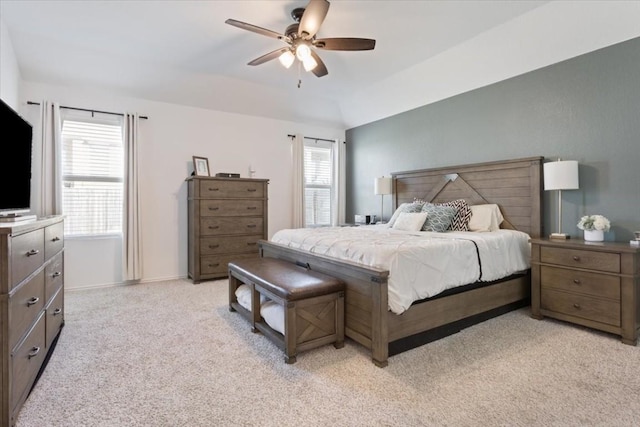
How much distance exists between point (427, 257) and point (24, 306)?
249cm

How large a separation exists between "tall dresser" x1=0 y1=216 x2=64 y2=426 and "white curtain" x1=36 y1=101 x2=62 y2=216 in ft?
6.33

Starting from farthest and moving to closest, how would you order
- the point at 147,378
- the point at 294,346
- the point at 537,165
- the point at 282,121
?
1. the point at 282,121
2. the point at 537,165
3. the point at 294,346
4. the point at 147,378

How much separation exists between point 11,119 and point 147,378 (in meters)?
1.88

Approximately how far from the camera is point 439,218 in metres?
3.68

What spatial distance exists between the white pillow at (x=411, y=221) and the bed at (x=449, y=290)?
80cm

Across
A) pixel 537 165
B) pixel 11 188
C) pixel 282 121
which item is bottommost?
pixel 11 188

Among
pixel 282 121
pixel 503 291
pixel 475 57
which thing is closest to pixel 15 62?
pixel 282 121

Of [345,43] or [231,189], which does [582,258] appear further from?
[231,189]

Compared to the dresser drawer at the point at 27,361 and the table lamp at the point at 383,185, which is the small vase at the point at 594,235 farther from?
the dresser drawer at the point at 27,361

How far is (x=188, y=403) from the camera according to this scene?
5.69ft

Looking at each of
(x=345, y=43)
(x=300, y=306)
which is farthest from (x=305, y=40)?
(x=300, y=306)

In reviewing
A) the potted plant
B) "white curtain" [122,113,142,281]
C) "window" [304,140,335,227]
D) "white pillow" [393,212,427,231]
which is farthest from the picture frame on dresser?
the potted plant

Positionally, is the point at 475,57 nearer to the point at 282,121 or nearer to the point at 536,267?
the point at 536,267

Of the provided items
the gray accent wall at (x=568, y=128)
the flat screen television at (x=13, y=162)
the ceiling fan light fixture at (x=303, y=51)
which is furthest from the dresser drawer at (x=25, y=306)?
the gray accent wall at (x=568, y=128)
